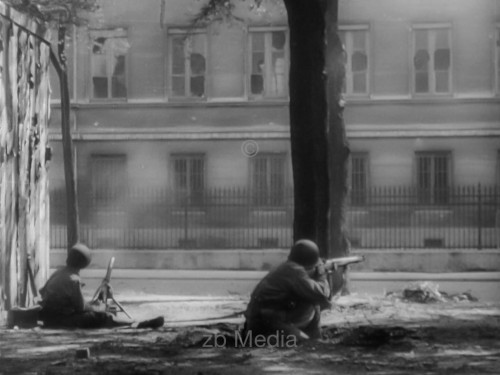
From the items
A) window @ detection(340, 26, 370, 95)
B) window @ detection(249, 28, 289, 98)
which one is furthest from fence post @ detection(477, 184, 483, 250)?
window @ detection(249, 28, 289, 98)

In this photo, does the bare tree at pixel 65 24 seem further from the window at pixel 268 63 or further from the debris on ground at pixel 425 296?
the window at pixel 268 63

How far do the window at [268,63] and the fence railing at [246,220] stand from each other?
401cm

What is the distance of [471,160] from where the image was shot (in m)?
31.5

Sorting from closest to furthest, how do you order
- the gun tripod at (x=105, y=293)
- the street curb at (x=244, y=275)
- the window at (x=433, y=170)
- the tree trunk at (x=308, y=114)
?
the gun tripod at (x=105, y=293), the tree trunk at (x=308, y=114), the street curb at (x=244, y=275), the window at (x=433, y=170)

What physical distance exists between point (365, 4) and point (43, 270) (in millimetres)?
18728

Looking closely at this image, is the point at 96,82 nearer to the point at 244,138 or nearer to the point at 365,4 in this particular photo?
the point at 244,138

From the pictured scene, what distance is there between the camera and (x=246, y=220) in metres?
29.0

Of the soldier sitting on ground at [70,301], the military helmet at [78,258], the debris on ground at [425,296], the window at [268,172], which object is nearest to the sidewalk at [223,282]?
the debris on ground at [425,296]

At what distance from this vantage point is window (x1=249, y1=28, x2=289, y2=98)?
3262cm

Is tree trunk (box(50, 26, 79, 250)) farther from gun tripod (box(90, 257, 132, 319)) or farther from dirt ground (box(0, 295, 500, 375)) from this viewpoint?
gun tripod (box(90, 257, 132, 319))

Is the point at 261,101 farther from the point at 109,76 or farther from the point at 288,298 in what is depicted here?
the point at 288,298

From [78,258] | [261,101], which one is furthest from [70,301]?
[261,101]

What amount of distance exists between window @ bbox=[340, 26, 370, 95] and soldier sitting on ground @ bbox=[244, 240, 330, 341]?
70.4ft

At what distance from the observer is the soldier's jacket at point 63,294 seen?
13.0 m
